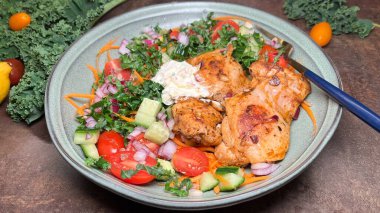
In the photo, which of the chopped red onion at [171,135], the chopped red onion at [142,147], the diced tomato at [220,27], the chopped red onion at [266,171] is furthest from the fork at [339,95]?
the chopped red onion at [142,147]

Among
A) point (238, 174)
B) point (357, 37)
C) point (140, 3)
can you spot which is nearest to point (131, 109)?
point (238, 174)

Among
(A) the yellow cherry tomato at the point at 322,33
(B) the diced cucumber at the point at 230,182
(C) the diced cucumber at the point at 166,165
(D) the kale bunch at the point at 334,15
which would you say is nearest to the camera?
(B) the diced cucumber at the point at 230,182

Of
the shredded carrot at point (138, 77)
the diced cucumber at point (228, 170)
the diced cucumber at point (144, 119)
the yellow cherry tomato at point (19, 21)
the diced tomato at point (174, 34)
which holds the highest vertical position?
the diced tomato at point (174, 34)

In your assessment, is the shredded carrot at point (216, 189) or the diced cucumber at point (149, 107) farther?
the diced cucumber at point (149, 107)

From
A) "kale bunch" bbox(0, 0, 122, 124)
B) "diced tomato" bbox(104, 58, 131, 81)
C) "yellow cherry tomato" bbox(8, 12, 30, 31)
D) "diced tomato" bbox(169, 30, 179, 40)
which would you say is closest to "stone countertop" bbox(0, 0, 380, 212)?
"kale bunch" bbox(0, 0, 122, 124)

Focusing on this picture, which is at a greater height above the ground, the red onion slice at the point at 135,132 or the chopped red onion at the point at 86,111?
the red onion slice at the point at 135,132

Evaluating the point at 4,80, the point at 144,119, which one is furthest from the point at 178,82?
the point at 4,80

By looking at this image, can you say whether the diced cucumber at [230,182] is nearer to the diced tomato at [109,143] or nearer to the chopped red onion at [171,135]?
the chopped red onion at [171,135]

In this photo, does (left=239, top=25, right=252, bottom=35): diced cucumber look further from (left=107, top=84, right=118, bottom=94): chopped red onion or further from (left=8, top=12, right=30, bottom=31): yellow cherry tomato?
(left=8, top=12, right=30, bottom=31): yellow cherry tomato
